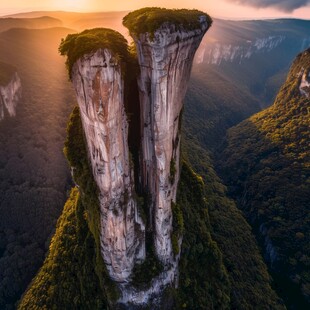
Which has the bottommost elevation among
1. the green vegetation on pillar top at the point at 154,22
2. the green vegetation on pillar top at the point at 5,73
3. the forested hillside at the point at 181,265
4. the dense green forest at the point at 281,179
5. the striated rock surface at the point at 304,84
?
the dense green forest at the point at 281,179

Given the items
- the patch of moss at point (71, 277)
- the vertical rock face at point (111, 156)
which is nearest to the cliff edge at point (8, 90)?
the patch of moss at point (71, 277)

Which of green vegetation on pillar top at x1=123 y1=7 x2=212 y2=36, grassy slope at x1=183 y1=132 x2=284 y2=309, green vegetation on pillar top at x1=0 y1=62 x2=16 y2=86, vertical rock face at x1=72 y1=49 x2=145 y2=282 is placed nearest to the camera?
vertical rock face at x1=72 y1=49 x2=145 y2=282

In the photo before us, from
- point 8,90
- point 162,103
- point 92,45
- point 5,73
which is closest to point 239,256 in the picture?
point 162,103

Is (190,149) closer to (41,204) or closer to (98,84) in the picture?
(41,204)

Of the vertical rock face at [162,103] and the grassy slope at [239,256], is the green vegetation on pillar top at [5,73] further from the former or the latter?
the vertical rock face at [162,103]

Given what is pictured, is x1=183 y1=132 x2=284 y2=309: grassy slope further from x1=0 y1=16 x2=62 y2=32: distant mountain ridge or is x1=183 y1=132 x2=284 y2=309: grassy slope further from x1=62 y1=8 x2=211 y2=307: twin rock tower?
x1=0 y1=16 x2=62 y2=32: distant mountain ridge

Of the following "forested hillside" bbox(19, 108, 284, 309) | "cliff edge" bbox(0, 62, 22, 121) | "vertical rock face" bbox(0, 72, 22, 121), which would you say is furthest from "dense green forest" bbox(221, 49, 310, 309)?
"cliff edge" bbox(0, 62, 22, 121)

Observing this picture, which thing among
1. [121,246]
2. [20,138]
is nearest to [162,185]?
[121,246]
